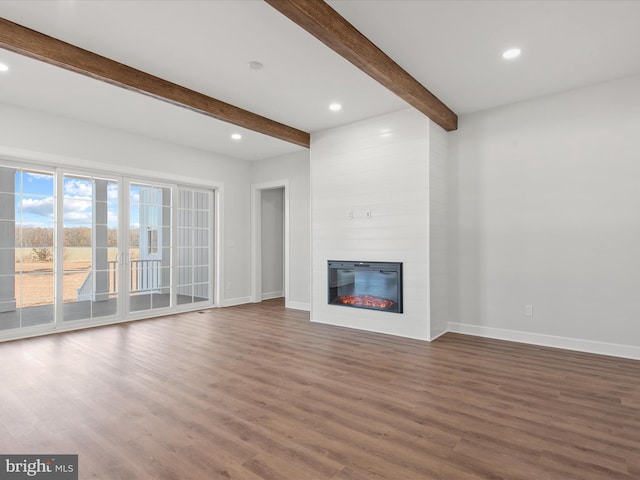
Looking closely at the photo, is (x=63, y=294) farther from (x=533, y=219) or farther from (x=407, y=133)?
(x=533, y=219)

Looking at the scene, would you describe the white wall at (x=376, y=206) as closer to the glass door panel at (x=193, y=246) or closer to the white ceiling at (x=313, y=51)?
the white ceiling at (x=313, y=51)

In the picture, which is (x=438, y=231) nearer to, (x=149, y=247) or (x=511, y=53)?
(x=511, y=53)

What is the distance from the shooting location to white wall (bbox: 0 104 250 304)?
4590 millimetres

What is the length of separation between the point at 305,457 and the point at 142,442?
99 centimetres

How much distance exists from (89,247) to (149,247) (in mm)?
901

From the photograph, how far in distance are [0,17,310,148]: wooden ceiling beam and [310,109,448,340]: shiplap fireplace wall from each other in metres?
1.22

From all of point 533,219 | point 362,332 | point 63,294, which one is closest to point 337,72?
point 533,219

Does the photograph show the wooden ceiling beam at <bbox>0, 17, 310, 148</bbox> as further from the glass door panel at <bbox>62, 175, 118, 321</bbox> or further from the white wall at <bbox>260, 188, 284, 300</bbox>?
the white wall at <bbox>260, 188, 284, 300</bbox>

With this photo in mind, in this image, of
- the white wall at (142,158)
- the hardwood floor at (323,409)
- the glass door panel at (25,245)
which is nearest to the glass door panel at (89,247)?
the glass door panel at (25,245)

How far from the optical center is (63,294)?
496 centimetres

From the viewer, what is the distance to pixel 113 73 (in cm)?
342

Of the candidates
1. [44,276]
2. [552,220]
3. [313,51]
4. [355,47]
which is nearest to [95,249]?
[44,276]

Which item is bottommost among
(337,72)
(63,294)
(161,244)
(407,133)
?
(63,294)

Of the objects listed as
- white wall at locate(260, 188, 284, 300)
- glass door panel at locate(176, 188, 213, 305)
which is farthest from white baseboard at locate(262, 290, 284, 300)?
glass door panel at locate(176, 188, 213, 305)
